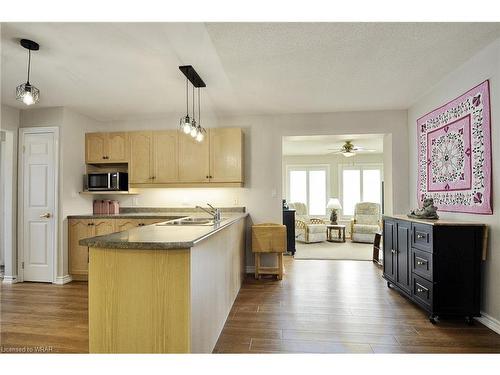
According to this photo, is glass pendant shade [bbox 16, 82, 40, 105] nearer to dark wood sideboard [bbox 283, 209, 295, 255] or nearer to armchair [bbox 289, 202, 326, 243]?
dark wood sideboard [bbox 283, 209, 295, 255]

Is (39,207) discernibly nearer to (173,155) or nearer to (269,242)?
(173,155)

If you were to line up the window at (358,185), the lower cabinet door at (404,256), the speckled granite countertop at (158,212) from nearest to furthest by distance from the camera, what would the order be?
the lower cabinet door at (404,256)
the speckled granite countertop at (158,212)
the window at (358,185)

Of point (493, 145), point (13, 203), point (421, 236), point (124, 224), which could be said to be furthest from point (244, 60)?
point (13, 203)

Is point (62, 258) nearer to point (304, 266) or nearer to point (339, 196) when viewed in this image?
point (304, 266)

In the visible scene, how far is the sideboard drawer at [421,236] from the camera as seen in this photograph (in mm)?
2479

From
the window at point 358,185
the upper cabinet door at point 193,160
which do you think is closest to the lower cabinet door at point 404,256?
the upper cabinet door at point 193,160

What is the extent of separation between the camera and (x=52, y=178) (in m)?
3.74

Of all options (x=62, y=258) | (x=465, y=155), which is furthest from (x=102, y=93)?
(x=465, y=155)

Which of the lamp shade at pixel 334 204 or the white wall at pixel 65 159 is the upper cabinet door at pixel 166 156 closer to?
the white wall at pixel 65 159

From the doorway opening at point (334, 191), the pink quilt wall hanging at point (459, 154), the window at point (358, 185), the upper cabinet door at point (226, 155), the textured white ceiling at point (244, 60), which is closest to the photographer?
the textured white ceiling at point (244, 60)

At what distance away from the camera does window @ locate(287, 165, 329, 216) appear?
7.97 m

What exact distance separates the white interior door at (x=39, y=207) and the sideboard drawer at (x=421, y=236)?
14.5ft

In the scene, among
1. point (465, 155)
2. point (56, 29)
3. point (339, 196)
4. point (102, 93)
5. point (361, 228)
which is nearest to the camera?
point (56, 29)
